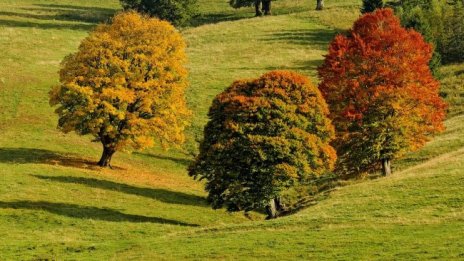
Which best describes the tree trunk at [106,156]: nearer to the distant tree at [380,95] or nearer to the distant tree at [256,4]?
the distant tree at [380,95]

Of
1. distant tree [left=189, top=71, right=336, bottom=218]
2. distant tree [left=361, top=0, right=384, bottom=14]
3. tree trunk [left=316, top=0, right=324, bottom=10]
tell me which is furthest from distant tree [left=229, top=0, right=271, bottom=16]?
distant tree [left=189, top=71, right=336, bottom=218]

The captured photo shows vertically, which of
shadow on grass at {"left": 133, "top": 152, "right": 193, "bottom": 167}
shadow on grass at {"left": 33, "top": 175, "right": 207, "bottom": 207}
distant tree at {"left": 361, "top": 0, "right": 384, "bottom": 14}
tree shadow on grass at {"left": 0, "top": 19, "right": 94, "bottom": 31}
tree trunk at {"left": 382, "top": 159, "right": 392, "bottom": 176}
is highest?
distant tree at {"left": 361, "top": 0, "right": 384, "bottom": 14}

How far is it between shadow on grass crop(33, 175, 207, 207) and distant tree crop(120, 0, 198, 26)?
72.8 meters

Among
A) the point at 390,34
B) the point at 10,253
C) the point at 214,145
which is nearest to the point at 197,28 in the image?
the point at 390,34

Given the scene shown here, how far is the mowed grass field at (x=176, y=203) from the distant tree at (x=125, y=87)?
4.05m

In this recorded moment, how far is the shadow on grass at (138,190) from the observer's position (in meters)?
60.2

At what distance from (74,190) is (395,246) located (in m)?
29.1

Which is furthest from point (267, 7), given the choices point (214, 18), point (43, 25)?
point (43, 25)

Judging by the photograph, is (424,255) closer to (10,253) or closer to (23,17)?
(10,253)

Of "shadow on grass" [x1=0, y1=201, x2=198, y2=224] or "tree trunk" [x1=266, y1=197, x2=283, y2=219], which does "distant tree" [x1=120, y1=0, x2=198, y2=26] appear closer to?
"tree trunk" [x1=266, y1=197, x2=283, y2=219]

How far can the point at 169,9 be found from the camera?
134m

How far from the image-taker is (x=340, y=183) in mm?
65500

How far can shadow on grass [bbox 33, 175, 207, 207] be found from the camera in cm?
6022

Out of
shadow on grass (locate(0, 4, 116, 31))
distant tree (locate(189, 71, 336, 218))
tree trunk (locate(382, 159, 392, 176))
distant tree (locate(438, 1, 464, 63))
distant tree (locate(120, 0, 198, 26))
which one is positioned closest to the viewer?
distant tree (locate(189, 71, 336, 218))
